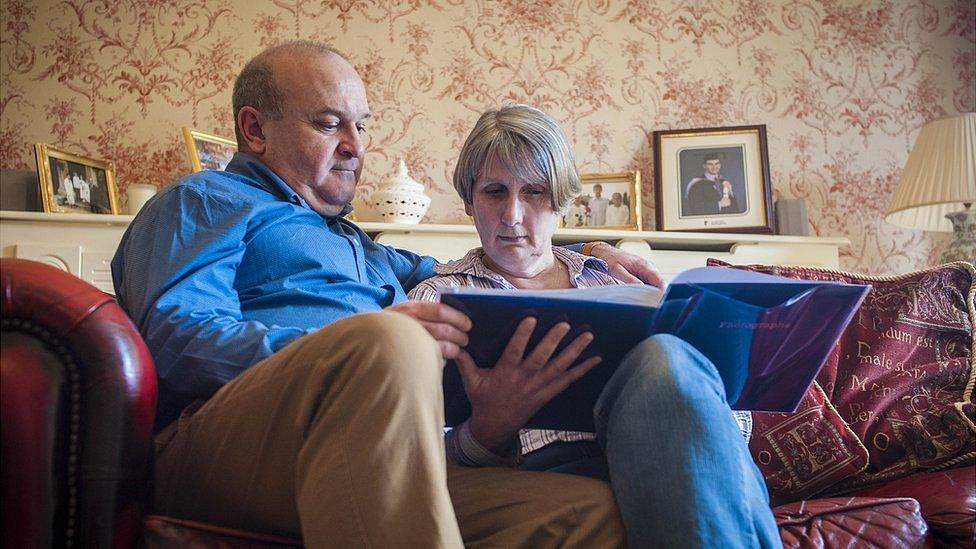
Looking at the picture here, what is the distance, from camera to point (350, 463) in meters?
0.91

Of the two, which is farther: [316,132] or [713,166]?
[713,166]

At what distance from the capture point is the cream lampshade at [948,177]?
2.65m

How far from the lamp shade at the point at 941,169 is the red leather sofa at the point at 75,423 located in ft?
7.55

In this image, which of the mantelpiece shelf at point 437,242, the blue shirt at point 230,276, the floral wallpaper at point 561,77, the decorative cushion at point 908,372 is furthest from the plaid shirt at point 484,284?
the floral wallpaper at point 561,77

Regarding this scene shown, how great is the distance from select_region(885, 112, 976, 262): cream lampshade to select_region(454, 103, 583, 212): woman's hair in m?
1.60

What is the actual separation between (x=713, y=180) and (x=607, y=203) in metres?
0.35

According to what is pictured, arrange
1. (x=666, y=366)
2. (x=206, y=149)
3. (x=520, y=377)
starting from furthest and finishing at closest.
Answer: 1. (x=206, y=149)
2. (x=520, y=377)
3. (x=666, y=366)

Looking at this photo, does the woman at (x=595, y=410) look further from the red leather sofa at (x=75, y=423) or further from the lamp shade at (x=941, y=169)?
the lamp shade at (x=941, y=169)

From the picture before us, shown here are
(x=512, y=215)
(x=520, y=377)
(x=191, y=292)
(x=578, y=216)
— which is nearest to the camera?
(x=520, y=377)

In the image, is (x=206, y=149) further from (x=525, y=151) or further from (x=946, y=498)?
(x=946, y=498)

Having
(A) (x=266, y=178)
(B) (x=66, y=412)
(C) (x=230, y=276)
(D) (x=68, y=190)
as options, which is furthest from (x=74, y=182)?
(B) (x=66, y=412)

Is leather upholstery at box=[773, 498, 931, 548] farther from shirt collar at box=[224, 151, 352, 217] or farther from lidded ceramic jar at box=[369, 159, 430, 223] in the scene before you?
lidded ceramic jar at box=[369, 159, 430, 223]

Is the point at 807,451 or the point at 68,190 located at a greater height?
the point at 68,190

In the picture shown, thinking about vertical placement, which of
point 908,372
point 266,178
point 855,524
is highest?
point 266,178
